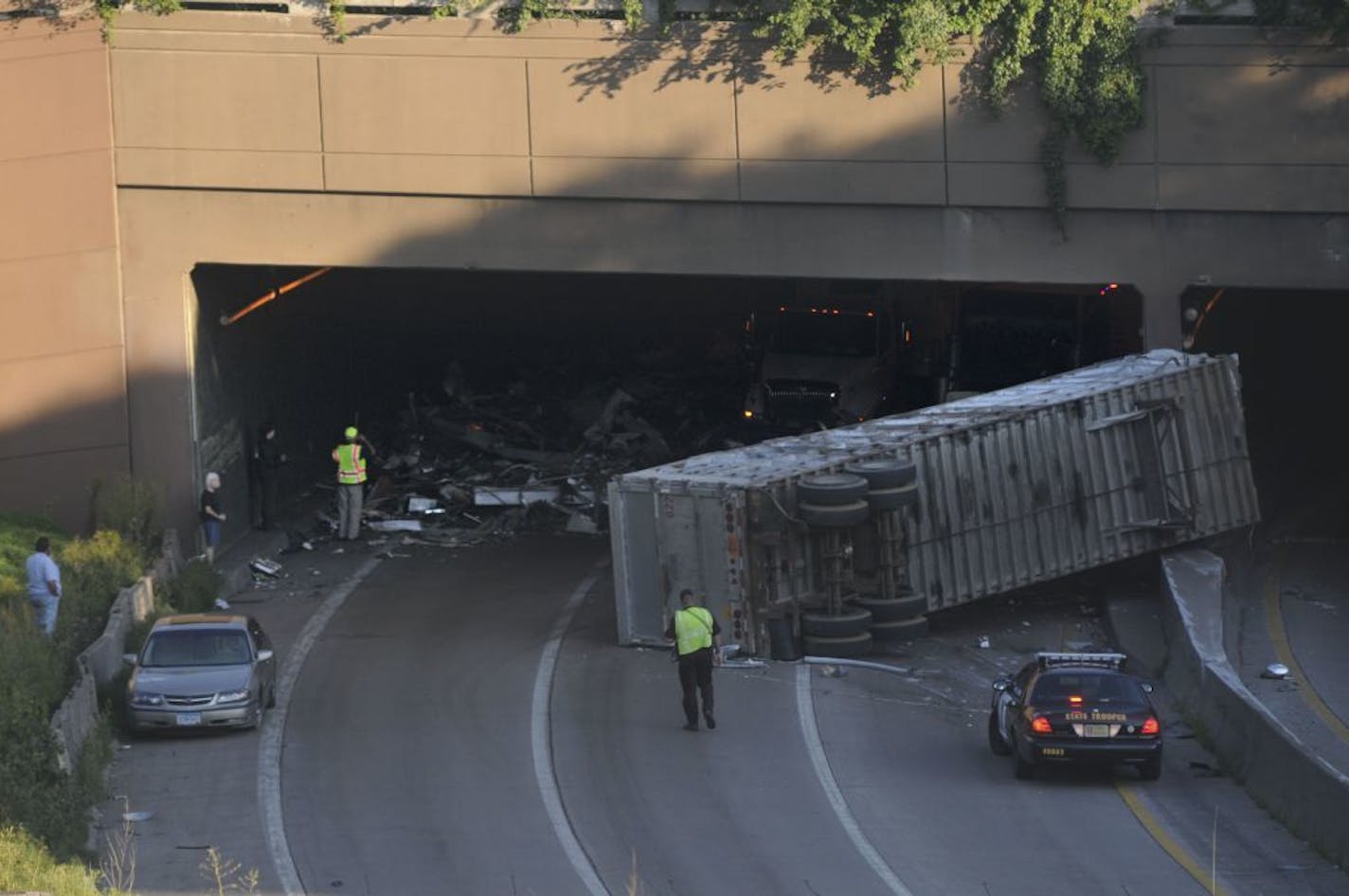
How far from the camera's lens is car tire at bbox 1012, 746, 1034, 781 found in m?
20.4

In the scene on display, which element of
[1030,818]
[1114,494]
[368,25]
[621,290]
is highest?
[368,25]

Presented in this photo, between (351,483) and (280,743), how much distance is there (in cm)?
1184

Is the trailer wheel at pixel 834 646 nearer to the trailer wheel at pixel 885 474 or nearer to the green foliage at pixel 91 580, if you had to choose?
the trailer wheel at pixel 885 474

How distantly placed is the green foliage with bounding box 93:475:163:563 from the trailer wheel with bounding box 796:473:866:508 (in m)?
10.3

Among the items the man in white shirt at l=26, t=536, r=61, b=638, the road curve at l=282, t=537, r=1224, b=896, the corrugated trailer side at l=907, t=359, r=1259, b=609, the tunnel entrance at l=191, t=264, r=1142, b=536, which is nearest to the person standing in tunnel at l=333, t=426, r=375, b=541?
the tunnel entrance at l=191, t=264, r=1142, b=536

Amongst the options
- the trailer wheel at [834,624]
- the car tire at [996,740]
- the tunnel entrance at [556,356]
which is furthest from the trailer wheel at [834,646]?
the tunnel entrance at [556,356]

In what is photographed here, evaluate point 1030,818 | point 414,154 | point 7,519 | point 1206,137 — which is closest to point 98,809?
point 1030,818

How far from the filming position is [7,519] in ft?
97.3

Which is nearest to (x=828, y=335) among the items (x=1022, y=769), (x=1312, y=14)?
(x=1312, y=14)

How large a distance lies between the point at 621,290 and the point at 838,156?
56.8 feet

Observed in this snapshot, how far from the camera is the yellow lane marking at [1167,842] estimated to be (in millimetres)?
16875

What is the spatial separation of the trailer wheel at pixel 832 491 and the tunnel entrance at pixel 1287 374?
1471 centimetres

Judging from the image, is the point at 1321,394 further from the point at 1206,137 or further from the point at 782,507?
the point at 782,507

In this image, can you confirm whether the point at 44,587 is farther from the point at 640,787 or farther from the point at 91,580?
the point at 640,787
